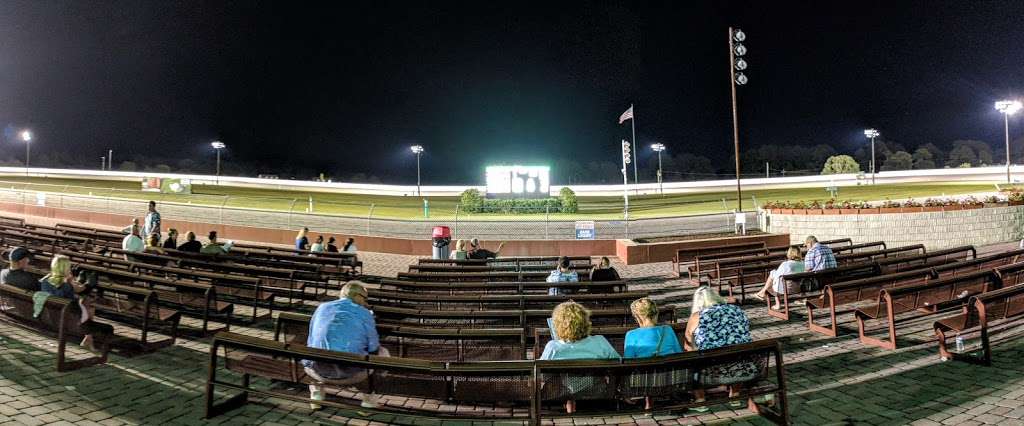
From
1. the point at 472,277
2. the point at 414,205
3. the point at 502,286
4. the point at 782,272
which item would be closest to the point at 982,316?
the point at 782,272

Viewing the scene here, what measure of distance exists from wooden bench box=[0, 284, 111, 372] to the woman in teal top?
6.11 metres

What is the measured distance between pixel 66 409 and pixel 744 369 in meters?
6.32

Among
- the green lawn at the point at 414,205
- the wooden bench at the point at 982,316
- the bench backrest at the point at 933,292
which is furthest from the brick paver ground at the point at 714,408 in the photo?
the green lawn at the point at 414,205

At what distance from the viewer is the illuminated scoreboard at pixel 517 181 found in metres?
37.0

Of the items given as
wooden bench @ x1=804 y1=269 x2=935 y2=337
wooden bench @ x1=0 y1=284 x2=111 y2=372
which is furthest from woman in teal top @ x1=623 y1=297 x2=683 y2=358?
wooden bench @ x1=0 y1=284 x2=111 y2=372

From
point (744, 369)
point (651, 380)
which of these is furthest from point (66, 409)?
point (744, 369)

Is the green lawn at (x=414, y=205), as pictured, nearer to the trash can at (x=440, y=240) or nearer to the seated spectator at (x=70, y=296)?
the trash can at (x=440, y=240)

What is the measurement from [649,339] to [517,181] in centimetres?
3273

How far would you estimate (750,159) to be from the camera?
14125 centimetres

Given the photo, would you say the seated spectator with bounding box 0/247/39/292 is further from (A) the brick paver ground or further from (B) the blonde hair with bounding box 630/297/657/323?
(B) the blonde hair with bounding box 630/297/657/323

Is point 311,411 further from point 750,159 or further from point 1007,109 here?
point 750,159

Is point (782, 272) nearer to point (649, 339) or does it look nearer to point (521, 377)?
point (649, 339)

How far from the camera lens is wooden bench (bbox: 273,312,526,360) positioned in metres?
5.29

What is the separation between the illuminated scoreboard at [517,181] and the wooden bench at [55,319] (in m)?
31.1
